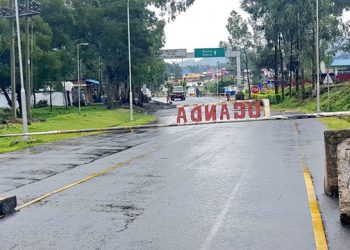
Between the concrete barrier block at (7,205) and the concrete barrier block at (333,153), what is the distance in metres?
5.30

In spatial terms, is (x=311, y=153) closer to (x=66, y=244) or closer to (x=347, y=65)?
(x=66, y=244)

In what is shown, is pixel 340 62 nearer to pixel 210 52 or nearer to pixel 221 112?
pixel 210 52

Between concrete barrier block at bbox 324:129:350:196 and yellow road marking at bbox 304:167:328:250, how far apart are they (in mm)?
398

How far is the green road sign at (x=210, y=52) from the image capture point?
7806 centimetres

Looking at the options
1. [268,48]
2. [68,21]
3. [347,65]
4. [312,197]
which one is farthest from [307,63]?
[312,197]

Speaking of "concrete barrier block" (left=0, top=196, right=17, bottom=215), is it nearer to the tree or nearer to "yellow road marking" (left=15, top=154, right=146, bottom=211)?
"yellow road marking" (left=15, top=154, right=146, bottom=211)

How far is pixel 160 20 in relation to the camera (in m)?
64.1

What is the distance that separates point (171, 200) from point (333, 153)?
285cm

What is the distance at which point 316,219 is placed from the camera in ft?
26.1

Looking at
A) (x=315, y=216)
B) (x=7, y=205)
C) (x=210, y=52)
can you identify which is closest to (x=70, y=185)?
(x=7, y=205)

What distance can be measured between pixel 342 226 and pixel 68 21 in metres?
54.3

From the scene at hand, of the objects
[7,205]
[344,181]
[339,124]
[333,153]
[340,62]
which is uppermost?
[340,62]

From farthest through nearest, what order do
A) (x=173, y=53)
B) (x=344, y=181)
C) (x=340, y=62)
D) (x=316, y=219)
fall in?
(x=340, y=62)
(x=173, y=53)
(x=316, y=219)
(x=344, y=181)

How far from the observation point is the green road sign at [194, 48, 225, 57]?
78.1 m
